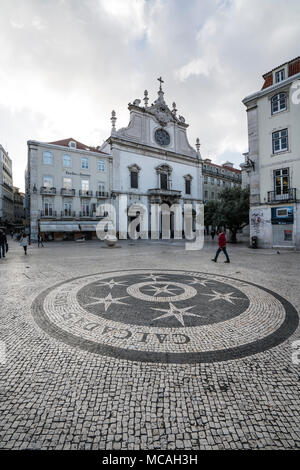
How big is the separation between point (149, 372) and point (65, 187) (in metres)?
34.2

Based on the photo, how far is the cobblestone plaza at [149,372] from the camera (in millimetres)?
1981

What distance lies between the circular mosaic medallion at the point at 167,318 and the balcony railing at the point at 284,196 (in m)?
14.7

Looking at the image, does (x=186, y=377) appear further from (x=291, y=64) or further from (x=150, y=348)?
(x=291, y=64)

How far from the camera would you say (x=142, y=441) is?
6.22 feet

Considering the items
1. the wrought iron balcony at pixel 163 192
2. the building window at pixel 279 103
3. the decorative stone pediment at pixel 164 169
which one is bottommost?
the wrought iron balcony at pixel 163 192

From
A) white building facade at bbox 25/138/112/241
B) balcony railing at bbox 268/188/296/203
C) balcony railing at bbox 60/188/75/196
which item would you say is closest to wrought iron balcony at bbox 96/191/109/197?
white building facade at bbox 25/138/112/241

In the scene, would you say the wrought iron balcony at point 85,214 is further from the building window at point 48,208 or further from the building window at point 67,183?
the building window at point 67,183

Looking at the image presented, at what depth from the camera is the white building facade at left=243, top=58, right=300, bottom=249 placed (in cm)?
1802

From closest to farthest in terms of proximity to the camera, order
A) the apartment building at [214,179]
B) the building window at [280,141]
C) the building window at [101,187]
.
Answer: the building window at [280,141] → the building window at [101,187] → the apartment building at [214,179]

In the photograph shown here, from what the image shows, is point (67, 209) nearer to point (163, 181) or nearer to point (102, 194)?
point (102, 194)

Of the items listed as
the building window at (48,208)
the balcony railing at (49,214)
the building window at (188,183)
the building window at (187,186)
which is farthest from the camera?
the building window at (187,186)

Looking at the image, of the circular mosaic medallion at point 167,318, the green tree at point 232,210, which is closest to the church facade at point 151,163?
the green tree at point 232,210

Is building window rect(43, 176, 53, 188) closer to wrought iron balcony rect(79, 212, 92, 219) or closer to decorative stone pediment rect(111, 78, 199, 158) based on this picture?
wrought iron balcony rect(79, 212, 92, 219)

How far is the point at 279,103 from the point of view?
1878cm
